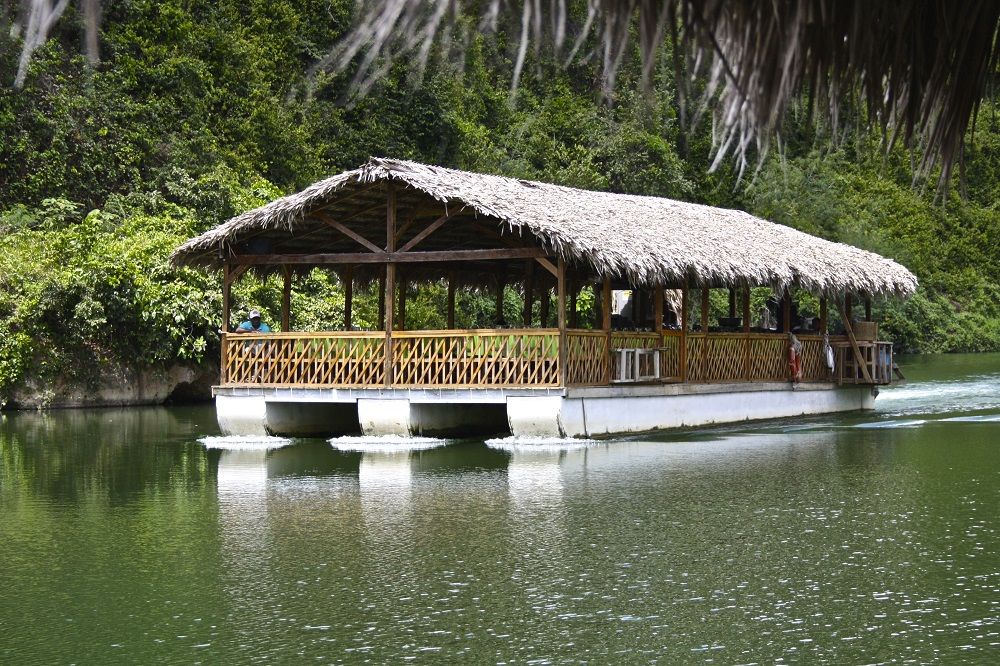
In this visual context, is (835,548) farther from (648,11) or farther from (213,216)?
(213,216)

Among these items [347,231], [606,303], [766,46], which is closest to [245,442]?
[347,231]

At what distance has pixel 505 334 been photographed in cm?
1537

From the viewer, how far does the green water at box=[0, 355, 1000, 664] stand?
623 centimetres

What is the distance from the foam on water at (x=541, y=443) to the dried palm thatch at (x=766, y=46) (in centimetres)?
1130

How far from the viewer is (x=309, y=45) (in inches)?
1359

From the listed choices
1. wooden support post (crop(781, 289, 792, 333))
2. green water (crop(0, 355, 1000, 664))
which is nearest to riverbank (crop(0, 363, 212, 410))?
green water (crop(0, 355, 1000, 664))

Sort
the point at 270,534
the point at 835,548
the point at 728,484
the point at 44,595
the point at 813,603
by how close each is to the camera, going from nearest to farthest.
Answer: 1. the point at 813,603
2. the point at 44,595
3. the point at 835,548
4. the point at 270,534
5. the point at 728,484

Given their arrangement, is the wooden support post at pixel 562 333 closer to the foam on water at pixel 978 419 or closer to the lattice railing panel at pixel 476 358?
the lattice railing panel at pixel 476 358

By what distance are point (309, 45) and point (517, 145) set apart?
316 inches

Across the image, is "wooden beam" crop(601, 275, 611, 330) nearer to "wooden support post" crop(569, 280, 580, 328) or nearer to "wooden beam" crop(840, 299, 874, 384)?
"wooden support post" crop(569, 280, 580, 328)

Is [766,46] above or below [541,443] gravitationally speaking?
above

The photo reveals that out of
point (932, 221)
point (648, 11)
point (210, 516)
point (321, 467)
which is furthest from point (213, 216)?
point (932, 221)

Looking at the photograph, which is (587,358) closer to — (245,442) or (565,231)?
(565,231)

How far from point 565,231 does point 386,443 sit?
11.4 feet
